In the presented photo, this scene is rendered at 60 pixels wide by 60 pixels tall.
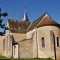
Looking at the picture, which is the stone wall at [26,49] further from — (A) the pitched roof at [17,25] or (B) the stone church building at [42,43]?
(A) the pitched roof at [17,25]

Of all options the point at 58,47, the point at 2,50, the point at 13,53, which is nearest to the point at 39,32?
the point at 58,47

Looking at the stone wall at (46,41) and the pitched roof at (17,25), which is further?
the pitched roof at (17,25)

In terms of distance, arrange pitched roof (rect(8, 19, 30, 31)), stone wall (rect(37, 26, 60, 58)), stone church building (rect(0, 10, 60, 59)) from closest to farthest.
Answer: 1. stone wall (rect(37, 26, 60, 58))
2. stone church building (rect(0, 10, 60, 59))
3. pitched roof (rect(8, 19, 30, 31))

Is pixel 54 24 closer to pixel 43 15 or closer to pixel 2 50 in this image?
pixel 43 15

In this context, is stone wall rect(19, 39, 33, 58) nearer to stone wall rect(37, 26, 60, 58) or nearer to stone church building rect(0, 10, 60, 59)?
stone church building rect(0, 10, 60, 59)

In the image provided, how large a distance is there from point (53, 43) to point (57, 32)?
9.74 ft

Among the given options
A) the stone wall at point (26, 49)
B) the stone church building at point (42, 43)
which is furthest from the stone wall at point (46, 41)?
the stone wall at point (26, 49)

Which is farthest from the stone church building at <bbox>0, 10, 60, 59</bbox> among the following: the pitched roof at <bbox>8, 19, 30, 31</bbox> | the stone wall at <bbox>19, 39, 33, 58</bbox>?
the pitched roof at <bbox>8, 19, 30, 31</bbox>

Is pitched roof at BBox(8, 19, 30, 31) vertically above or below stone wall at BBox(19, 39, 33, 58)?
above

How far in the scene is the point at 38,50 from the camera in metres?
38.8

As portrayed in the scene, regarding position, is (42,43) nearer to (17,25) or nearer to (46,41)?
(46,41)

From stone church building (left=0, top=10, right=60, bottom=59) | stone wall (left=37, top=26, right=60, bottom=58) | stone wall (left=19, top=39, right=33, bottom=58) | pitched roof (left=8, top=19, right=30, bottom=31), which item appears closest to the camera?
stone wall (left=37, top=26, right=60, bottom=58)

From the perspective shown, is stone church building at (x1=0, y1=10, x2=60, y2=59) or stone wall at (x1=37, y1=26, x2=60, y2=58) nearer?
stone wall at (x1=37, y1=26, x2=60, y2=58)

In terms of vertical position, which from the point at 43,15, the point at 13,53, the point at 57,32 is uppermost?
the point at 43,15
